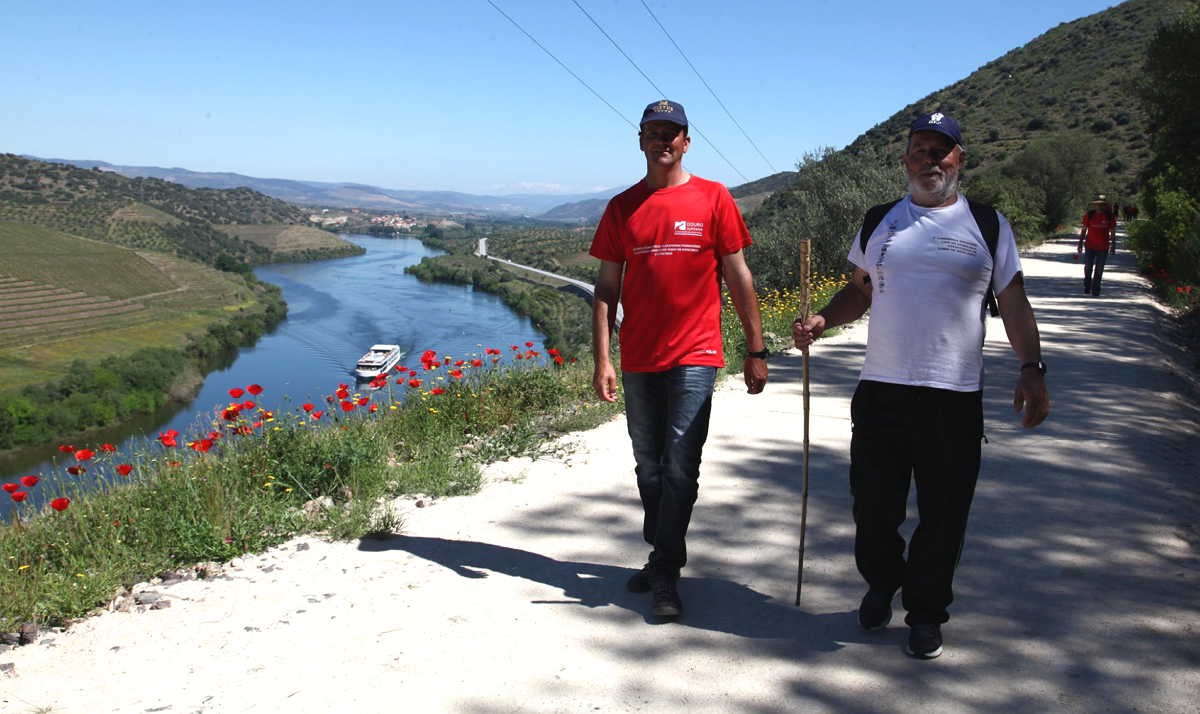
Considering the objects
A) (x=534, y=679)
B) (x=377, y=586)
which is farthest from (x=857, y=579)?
(x=377, y=586)

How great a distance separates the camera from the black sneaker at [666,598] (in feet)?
10.8

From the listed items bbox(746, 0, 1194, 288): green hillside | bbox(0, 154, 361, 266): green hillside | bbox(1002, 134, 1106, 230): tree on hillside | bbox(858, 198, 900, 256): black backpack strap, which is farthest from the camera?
bbox(0, 154, 361, 266): green hillside

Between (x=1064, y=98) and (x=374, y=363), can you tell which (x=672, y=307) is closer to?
(x=374, y=363)

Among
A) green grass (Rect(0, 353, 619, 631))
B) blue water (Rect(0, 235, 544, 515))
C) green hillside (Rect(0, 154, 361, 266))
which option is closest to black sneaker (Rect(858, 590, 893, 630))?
green grass (Rect(0, 353, 619, 631))

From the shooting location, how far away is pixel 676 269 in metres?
3.36

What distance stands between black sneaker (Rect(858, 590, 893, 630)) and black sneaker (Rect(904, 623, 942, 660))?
0.16 meters

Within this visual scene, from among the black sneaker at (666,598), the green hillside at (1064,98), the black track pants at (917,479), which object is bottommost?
the black sneaker at (666,598)

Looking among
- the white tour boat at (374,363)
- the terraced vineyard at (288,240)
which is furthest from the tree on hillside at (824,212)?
the terraced vineyard at (288,240)

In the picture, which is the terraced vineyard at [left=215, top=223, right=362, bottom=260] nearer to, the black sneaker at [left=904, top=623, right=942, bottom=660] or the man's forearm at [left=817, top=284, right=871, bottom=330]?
the man's forearm at [left=817, top=284, right=871, bottom=330]

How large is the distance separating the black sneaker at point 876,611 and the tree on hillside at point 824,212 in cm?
1428

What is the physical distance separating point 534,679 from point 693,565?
47.3 inches

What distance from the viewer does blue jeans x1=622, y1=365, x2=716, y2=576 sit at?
11.0ft

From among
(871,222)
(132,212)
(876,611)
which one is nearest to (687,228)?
(871,222)

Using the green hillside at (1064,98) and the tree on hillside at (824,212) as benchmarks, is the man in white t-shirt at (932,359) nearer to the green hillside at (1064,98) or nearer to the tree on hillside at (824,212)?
the tree on hillside at (824,212)
